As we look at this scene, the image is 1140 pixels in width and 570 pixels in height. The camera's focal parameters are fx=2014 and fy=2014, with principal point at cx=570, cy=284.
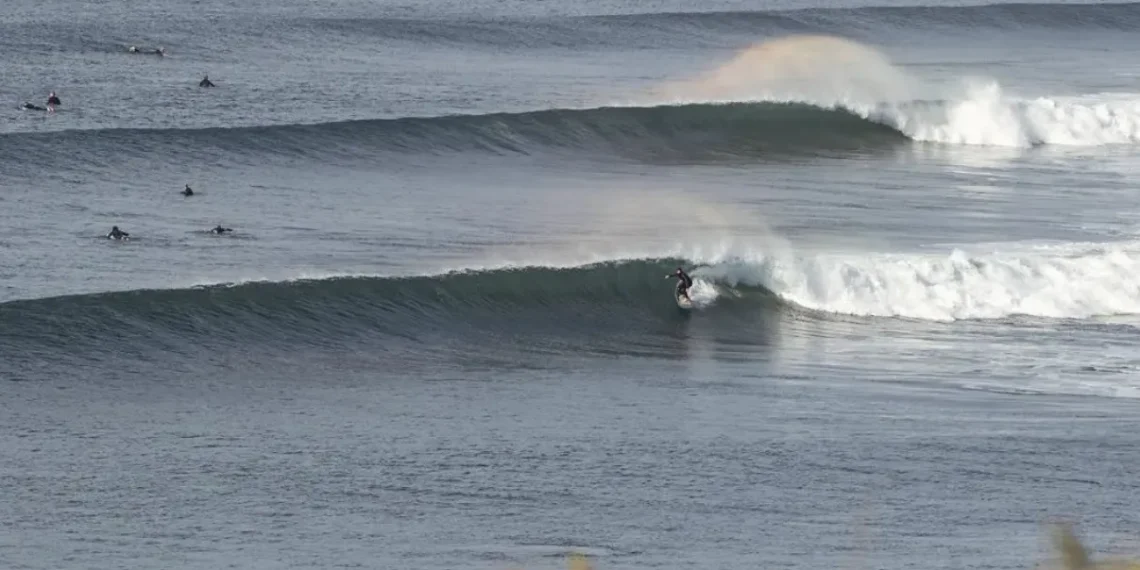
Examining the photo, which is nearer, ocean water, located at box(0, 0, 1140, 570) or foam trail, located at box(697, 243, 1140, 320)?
ocean water, located at box(0, 0, 1140, 570)

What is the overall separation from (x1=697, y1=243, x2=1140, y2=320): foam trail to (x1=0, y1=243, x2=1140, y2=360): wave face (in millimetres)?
22

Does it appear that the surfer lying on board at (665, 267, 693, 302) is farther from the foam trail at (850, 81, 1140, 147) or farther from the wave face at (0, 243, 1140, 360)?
the foam trail at (850, 81, 1140, 147)

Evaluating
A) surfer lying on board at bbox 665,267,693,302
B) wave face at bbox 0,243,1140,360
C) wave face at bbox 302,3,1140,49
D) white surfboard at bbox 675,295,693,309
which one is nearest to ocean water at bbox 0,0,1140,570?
wave face at bbox 0,243,1140,360

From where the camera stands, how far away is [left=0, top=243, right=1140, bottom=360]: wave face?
25906mm

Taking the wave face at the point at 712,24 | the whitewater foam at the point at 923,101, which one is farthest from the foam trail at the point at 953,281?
the wave face at the point at 712,24

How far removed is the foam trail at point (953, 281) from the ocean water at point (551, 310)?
63 millimetres

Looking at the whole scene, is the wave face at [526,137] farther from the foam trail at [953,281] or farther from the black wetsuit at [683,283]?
the foam trail at [953,281]

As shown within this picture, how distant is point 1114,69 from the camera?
5859 centimetres

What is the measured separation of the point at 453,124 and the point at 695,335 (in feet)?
52.5

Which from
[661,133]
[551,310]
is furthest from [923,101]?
[551,310]

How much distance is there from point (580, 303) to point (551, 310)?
21.7 inches

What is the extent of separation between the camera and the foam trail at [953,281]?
95.5 ft

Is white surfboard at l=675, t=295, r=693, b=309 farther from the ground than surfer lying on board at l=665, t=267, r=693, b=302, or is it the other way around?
surfer lying on board at l=665, t=267, r=693, b=302

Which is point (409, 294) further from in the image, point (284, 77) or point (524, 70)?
point (524, 70)
